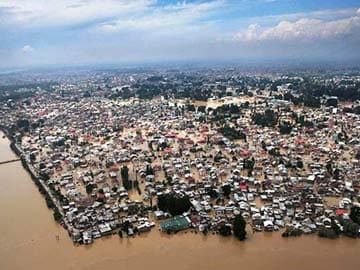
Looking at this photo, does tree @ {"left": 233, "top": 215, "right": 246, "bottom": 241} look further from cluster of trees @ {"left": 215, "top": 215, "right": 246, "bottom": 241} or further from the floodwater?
the floodwater

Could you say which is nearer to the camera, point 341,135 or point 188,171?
point 188,171

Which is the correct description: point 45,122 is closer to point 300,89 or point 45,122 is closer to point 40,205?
point 40,205

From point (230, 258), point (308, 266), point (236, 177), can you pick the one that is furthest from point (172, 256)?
point (236, 177)

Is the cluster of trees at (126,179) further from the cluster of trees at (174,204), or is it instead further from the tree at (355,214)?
the tree at (355,214)

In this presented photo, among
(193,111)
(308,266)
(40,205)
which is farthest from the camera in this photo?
(193,111)

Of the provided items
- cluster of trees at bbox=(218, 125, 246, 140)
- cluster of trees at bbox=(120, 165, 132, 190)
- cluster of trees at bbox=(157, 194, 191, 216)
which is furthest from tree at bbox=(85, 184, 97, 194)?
cluster of trees at bbox=(218, 125, 246, 140)

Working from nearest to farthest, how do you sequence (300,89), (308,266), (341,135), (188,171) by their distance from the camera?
(308,266)
(188,171)
(341,135)
(300,89)
